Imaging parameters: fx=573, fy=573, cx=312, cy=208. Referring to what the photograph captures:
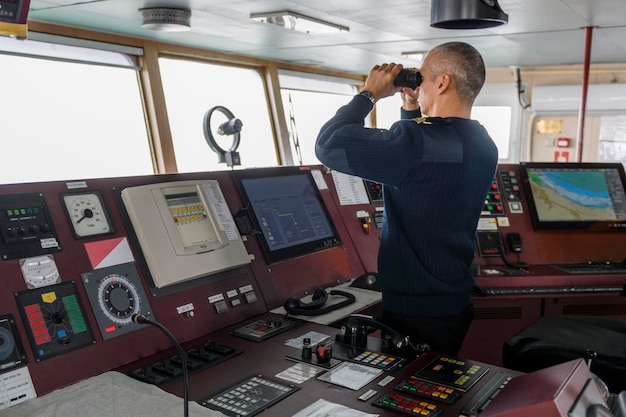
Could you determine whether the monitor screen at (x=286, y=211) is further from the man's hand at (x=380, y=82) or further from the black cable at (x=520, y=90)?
the black cable at (x=520, y=90)

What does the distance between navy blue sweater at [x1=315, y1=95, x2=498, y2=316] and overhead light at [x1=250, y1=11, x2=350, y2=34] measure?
2373mm

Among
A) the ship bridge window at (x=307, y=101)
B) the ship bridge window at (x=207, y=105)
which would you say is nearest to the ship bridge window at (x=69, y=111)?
the ship bridge window at (x=207, y=105)

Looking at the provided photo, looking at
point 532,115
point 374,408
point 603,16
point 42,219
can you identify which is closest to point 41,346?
point 42,219

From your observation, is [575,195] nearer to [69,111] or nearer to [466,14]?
[466,14]

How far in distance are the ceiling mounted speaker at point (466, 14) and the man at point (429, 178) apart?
0.68m

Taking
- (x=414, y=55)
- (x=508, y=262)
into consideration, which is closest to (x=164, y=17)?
(x=508, y=262)

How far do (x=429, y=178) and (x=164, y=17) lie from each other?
2784mm

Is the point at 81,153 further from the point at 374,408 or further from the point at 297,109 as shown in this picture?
the point at 374,408

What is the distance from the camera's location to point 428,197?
1.92 metres

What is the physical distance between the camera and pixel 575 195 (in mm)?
3414

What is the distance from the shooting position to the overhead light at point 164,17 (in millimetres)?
3918

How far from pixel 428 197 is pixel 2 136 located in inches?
154

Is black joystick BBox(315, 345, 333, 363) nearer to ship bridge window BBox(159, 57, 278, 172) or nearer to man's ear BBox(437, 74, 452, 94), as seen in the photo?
man's ear BBox(437, 74, 452, 94)

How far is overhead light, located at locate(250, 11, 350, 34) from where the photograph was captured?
414 centimetres
